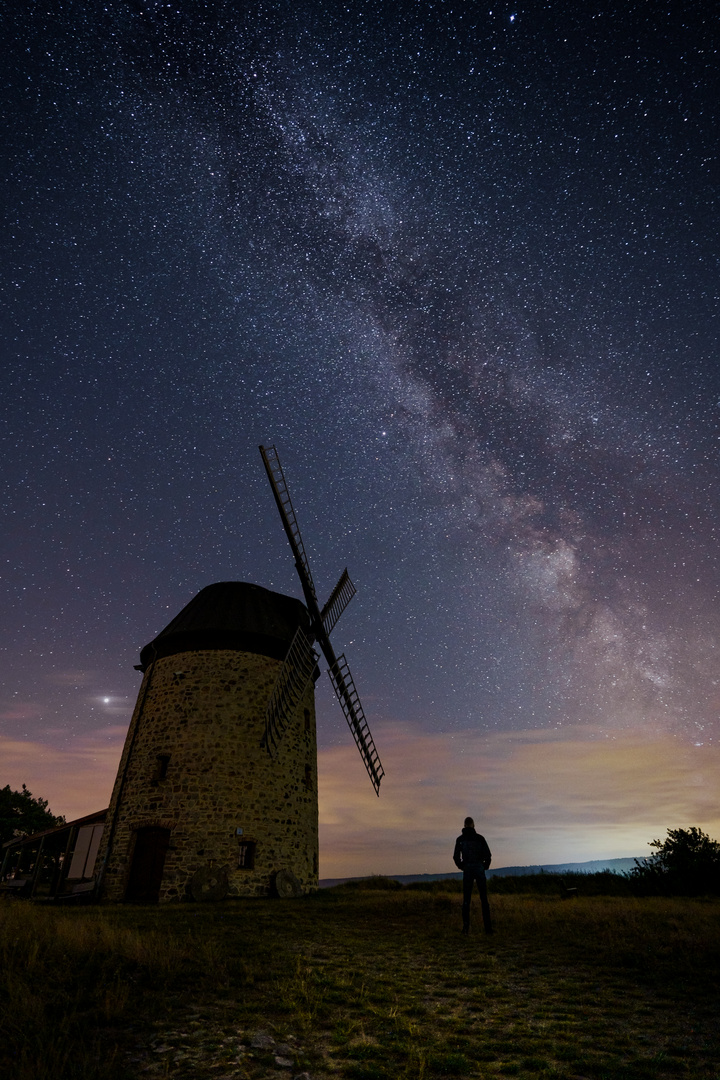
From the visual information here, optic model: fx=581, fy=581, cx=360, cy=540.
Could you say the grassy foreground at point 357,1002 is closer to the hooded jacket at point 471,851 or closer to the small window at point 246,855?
the hooded jacket at point 471,851

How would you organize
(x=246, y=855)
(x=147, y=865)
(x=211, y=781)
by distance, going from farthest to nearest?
(x=211, y=781) < (x=246, y=855) < (x=147, y=865)

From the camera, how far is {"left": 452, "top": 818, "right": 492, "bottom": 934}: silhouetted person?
10071 millimetres

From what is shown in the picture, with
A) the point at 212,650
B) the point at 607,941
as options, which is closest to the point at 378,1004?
the point at 607,941

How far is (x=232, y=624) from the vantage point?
791 inches

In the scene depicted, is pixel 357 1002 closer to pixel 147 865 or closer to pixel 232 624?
pixel 147 865

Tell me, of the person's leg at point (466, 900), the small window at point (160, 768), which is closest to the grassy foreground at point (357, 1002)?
the person's leg at point (466, 900)

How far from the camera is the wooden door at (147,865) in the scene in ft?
55.7

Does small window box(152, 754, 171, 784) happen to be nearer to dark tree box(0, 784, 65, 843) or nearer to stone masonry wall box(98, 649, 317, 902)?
stone masonry wall box(98, 649, 317, 902)

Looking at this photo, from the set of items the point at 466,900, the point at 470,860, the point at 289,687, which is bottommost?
the point at 466,900

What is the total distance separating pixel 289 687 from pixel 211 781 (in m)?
3.83

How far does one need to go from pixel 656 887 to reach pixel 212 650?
15.7 m

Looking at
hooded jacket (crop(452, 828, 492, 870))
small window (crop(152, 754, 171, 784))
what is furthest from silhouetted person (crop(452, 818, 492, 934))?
small window (crop(152, 754, 171, 784))

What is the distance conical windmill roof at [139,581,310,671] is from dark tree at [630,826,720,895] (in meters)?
13.6

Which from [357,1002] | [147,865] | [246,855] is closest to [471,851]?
[357,1002]
